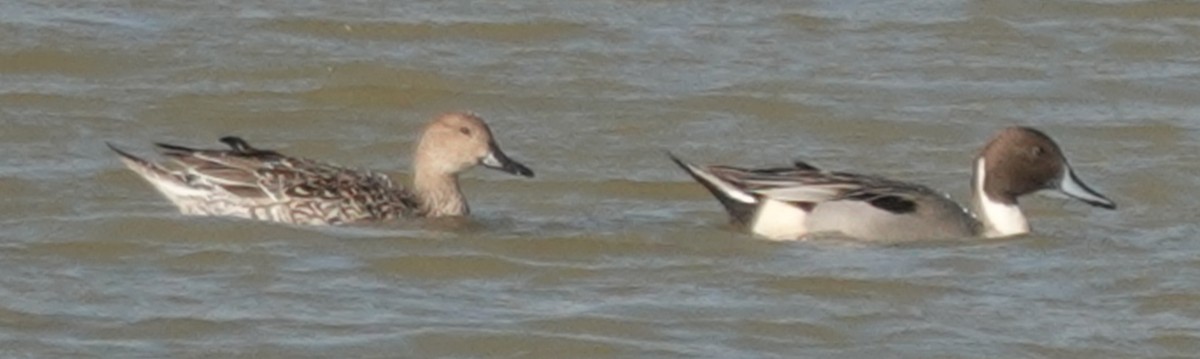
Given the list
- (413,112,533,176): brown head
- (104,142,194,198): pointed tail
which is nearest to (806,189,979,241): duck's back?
(413,112,533,176): brown head

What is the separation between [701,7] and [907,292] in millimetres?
4475

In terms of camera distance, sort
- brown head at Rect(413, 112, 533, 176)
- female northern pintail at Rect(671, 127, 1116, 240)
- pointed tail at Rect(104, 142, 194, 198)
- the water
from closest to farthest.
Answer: the water → pointed tail at Rect(104, 142, 194, 198) → female northern pintail at Rect(671, 127, 1116, 240) → brown head at Rect(413, 112, 533, 176)

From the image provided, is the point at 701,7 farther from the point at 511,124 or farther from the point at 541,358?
the point at 541,358

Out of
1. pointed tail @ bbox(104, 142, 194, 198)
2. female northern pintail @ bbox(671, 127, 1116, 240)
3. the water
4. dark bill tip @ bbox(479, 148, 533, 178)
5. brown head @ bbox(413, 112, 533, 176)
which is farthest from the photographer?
brown head @ bbox(413, 112, 533, 176)

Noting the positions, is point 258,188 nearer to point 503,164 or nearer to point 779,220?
point 503,164

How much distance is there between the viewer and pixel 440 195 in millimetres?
11320

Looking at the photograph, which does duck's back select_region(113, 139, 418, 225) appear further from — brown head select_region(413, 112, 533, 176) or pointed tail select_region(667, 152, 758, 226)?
pointed tail select_region(667, 152, 758, 226)

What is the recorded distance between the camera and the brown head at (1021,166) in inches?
449

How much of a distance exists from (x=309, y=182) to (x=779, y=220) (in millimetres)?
1352

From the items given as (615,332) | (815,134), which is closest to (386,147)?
(815,134)

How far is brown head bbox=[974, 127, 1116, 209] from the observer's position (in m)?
11.4

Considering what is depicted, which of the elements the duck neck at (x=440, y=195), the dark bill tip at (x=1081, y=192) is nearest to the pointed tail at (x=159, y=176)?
the duck neck at (x=440, y=195)

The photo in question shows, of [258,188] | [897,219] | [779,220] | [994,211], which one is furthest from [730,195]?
[258,188]

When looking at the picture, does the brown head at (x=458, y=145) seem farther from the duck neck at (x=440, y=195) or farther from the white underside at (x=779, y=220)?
the white underside at (x=779, y=220)
